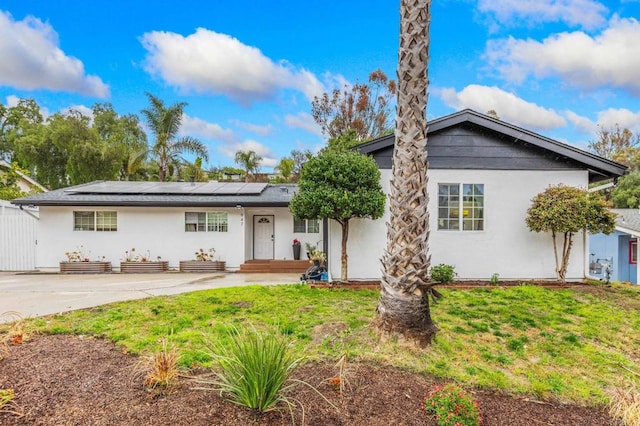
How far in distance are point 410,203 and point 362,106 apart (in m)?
23.3

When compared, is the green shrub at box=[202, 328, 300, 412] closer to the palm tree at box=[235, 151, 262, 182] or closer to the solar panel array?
the solar panel array

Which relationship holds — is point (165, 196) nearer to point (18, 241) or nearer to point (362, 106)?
point (18, 241)

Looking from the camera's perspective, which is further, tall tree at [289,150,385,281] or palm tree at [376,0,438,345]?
tall tree at [289,150,385,281]

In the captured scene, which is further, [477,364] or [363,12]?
[363,12]

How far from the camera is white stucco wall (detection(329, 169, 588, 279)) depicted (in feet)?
29.6

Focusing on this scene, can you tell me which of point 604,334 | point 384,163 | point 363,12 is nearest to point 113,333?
point 384,163

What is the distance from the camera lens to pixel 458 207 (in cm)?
912

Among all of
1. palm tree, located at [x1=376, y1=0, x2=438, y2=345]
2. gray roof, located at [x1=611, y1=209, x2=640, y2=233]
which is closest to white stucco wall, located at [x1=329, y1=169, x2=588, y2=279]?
palm tree, located at [x1=376, y1=0, x2=438, y2=345]

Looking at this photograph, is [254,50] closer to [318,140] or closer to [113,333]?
[318,140]

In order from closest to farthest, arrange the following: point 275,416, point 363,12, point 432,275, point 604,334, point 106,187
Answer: point 275,416 → point 604,334 → point 432,275 → point 363,12 → point 106,187

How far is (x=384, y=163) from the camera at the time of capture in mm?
8938

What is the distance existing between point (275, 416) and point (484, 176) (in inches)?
337

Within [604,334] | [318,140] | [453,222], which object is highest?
[318,140]

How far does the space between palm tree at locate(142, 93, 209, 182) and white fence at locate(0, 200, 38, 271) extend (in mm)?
8875
